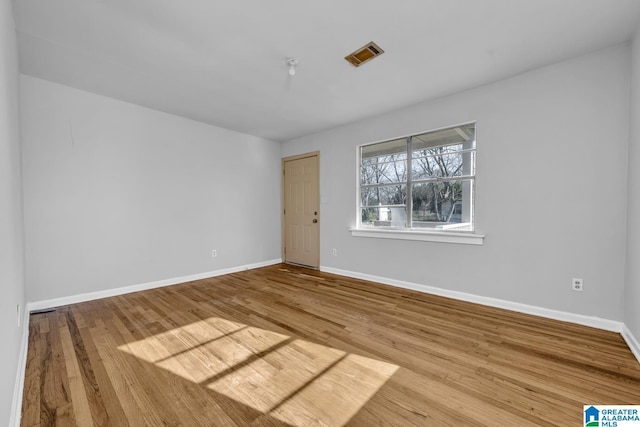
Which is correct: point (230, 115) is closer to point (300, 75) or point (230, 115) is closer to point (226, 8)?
point (300, 75)

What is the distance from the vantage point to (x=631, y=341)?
80.8 inches

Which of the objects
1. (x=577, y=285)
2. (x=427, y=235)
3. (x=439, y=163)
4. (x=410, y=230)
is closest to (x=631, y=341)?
(x=577, y=285)

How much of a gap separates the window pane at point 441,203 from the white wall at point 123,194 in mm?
3051

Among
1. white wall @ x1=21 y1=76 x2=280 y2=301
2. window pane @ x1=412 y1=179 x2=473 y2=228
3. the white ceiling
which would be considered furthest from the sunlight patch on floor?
the white ceiling

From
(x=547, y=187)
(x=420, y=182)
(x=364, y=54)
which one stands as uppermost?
(x=364, y=54)

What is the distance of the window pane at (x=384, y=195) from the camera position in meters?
3.82

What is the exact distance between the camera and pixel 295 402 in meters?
1.49

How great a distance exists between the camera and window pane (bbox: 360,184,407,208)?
3816 mm

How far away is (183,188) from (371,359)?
363 centimetres

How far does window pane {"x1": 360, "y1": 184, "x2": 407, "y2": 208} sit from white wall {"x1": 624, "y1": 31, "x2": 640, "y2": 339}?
2122 millimetres

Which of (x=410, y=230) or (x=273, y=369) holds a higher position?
(x=410, y=230)

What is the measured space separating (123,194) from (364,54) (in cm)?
347

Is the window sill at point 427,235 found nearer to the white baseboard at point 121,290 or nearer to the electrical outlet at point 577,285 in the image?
the electrical outlet at point 577,285

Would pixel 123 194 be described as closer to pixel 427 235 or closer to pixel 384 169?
pixel 384 169
